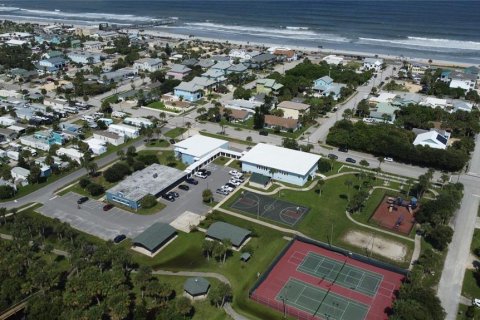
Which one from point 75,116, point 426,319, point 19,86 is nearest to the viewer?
point 426,319

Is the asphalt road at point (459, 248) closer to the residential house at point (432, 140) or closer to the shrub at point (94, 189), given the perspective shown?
the residential house at point (432, 140)

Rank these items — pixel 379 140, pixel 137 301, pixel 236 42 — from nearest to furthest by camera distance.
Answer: pixel 137 301, pixel 379 140, pixel 236 42

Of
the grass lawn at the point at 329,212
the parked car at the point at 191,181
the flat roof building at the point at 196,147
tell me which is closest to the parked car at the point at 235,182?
the grass lawn at the point at 329,212

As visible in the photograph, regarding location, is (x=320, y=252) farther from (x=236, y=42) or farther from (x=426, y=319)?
(x=236, y=42)

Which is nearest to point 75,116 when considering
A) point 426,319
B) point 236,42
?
point 426,319

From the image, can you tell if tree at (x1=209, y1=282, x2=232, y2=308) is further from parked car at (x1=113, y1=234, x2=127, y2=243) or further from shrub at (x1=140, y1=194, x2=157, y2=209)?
shrub at (x1=140, y1=194, x2=157, y2=209)

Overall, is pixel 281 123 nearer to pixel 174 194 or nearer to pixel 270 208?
pixel 270 208

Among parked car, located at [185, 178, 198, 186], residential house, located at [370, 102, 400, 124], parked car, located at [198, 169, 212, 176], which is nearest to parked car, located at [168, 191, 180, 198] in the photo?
parked car, located at [185, 178, 198, 186]
